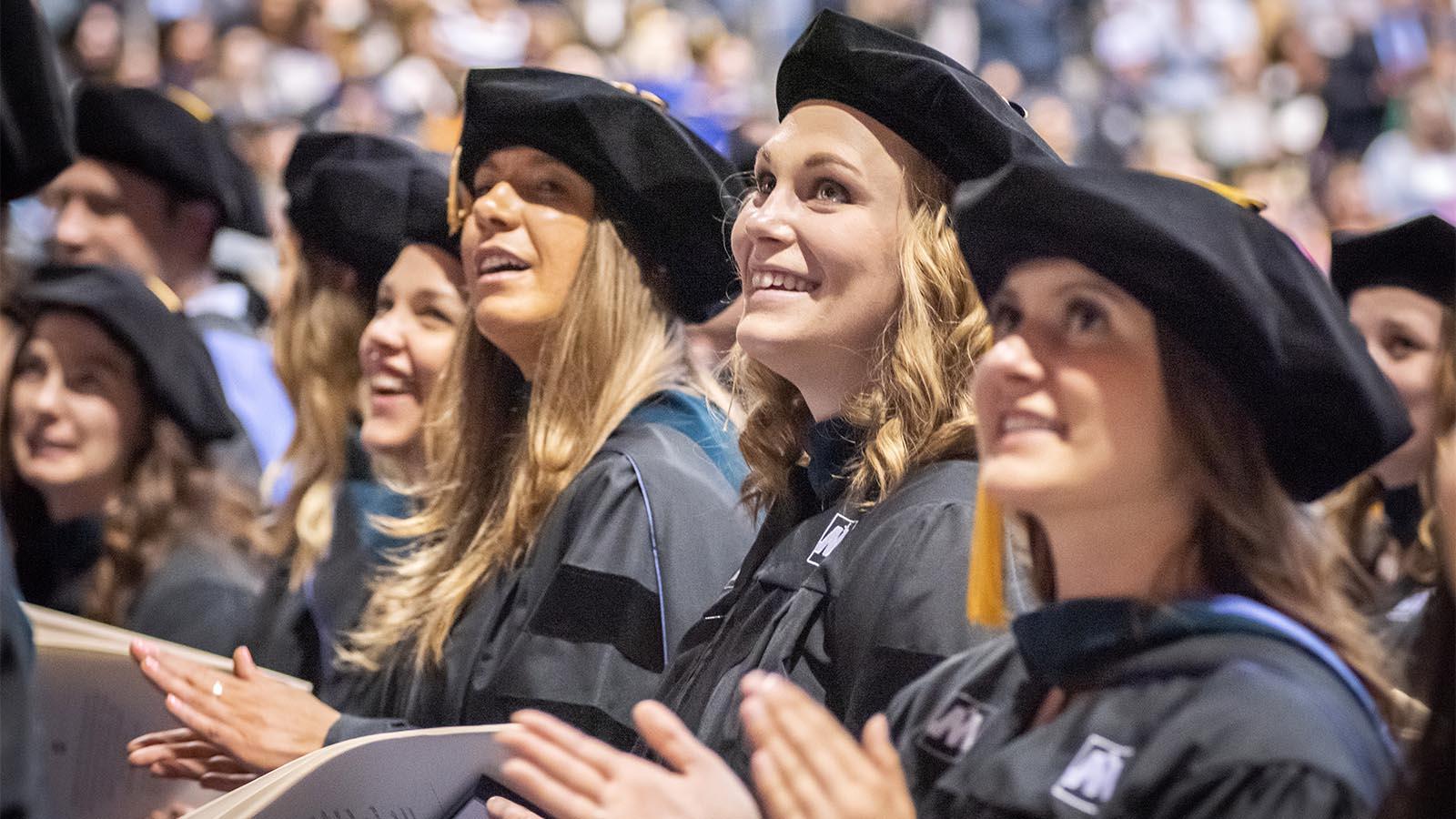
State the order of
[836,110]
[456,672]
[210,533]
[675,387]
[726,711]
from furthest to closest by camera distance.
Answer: [210,533]
[675,387]
[456,672]
[836,110]
[726,711]

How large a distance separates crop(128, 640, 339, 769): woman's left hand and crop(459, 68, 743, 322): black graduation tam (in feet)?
3.80


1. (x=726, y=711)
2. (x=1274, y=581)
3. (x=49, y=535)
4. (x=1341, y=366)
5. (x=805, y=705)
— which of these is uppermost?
(x=1341, y=366)

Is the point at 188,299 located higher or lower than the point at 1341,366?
lower

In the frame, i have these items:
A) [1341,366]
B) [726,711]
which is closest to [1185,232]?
[1341,366]

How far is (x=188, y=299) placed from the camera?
6047mm

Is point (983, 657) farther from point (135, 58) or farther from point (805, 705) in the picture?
point (135, 58)

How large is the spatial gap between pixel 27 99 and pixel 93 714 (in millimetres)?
1274

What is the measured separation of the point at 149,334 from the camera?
15.0ft

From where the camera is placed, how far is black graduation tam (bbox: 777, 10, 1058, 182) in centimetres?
264

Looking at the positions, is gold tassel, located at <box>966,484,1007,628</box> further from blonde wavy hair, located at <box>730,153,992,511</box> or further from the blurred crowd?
the blurred crowd

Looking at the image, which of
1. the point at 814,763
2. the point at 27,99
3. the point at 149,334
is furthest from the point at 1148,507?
the point at 149,334

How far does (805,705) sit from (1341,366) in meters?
0.67

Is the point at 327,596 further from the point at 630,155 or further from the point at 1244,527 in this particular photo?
the point at 1244,527

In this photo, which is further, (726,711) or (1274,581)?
(726,711)
